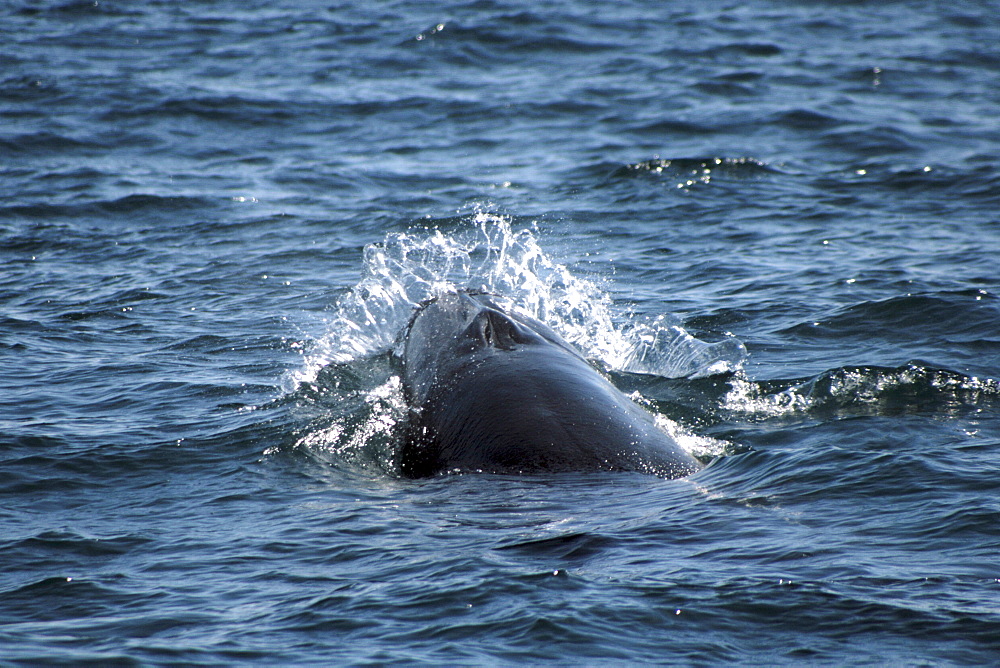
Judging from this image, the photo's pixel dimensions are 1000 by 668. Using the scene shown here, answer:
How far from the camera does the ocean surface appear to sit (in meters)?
5.35

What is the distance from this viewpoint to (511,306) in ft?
29.8

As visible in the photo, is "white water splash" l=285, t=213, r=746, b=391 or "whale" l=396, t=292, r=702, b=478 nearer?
"whale" l=396, t=292, r=702, b=478

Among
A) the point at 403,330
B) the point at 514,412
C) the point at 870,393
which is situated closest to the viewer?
the point at 514,412

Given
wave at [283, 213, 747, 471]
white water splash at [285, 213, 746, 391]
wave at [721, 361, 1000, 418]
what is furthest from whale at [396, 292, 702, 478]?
wave at [721, 361, 1000, 418]

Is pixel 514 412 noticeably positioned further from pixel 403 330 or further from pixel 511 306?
Result: pixel 403 330

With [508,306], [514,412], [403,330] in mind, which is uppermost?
[508,306]

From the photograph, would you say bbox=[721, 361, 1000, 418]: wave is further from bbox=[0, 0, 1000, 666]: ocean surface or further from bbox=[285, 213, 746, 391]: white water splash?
bbox=[285, 213, 746, 391]: white water splash

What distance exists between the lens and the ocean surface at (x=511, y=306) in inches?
211

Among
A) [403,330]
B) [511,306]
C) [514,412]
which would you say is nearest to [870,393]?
[511,306]

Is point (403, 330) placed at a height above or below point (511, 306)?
below

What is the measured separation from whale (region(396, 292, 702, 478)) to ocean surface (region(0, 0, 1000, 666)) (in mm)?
211

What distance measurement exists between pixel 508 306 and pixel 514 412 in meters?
2.11

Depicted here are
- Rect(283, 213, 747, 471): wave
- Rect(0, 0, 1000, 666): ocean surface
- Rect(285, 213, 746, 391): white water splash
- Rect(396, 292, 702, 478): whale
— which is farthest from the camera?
Rect(285, 213, 746, 391): white water splash

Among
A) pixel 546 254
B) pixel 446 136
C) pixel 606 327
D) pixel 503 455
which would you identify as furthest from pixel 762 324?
pixel 446 136
